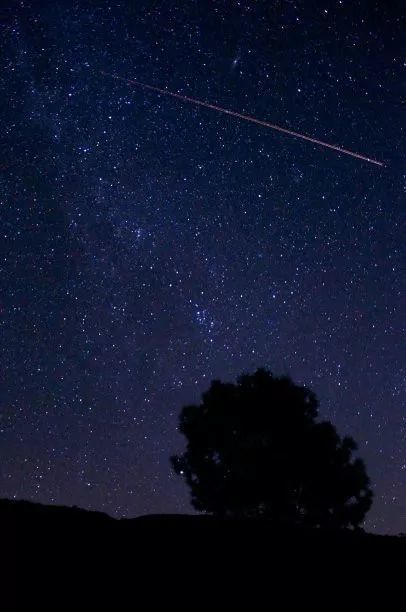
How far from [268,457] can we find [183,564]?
1198cm

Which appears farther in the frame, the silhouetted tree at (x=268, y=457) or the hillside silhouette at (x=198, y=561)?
the silhouetted tree at (x=268, y=457)

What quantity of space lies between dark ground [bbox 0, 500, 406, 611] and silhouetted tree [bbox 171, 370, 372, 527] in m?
10.5

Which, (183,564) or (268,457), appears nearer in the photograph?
(183,564)

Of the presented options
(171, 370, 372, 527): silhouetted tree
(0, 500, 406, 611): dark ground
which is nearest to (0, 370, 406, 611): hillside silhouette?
(0, 500, 406, 611): dark ground

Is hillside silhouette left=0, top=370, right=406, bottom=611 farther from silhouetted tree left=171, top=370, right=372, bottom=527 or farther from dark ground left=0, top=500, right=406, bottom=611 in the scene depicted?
silhouetted tree left=171, top=370, right=372, bottom=527

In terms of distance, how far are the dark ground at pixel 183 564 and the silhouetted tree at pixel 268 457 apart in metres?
10.5

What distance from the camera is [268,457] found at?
16656mm

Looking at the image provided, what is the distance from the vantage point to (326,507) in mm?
16766

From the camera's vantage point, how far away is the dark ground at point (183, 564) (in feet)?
14.7

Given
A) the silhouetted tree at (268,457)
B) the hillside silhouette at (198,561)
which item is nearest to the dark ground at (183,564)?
the hillside silhouette at (198,561)

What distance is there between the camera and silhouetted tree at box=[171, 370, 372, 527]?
1641cm

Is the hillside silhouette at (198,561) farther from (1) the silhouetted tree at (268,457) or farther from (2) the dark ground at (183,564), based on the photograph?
(1) the silhouetted tree at (268,457)

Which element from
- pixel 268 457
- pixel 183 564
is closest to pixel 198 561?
pixel 183 564

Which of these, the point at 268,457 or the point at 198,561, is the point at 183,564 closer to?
the point at 198,561
